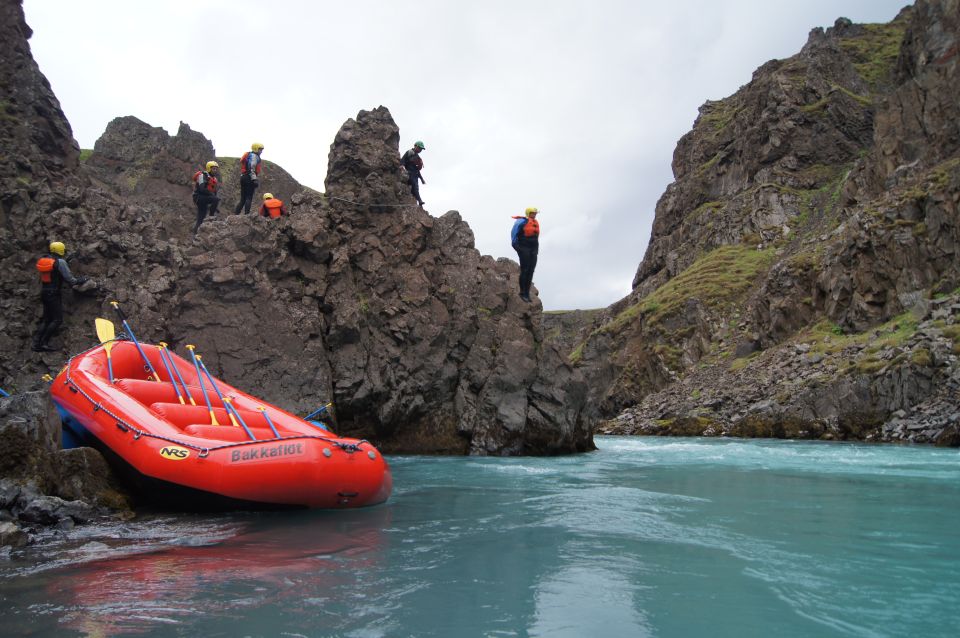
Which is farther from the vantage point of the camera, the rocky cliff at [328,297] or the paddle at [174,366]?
the rocky cliff at [328,297]

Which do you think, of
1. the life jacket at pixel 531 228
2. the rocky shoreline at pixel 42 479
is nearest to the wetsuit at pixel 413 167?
the life jacket at pixel 531 228

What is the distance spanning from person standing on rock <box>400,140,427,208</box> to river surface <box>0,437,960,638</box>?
1240 cm

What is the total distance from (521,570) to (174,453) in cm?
503

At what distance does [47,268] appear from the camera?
45.4 ft

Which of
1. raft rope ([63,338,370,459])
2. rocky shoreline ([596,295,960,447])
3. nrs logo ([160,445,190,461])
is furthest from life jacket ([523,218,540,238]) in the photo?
rocky shoreline ([596,295,960,447])

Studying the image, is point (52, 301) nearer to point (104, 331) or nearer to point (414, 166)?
point (104, 331)

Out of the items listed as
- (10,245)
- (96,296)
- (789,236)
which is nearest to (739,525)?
(96,296)

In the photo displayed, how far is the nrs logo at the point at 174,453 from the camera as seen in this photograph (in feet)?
25.4

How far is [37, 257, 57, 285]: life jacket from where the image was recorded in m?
13.8

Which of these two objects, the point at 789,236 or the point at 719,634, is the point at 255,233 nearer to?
the point at 719,634

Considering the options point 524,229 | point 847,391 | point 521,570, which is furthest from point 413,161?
point 847,391

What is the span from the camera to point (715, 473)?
→ 13078 mm

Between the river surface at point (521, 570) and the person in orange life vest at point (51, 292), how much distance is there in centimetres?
908

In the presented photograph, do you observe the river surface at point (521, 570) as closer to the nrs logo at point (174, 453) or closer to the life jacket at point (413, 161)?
the nrs logo at point (174, 453)
